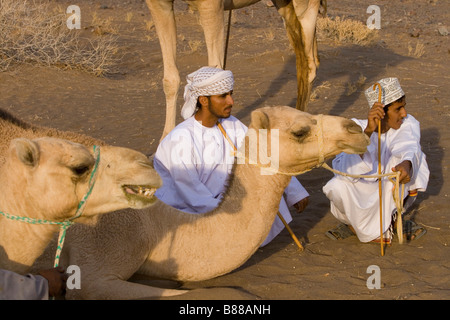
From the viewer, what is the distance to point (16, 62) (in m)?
11.6

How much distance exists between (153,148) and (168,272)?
395 cm

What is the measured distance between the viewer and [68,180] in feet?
10.2

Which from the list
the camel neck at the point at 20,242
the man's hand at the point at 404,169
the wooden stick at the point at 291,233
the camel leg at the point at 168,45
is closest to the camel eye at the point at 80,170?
the camel neck at the point at 20,242

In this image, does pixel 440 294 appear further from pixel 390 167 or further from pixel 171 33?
pixel 171 33

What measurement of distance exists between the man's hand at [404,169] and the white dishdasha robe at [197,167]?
0.69 metres

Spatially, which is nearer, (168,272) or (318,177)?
(168,272)

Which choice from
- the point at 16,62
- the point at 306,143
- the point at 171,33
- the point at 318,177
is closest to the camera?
the point at 306,143

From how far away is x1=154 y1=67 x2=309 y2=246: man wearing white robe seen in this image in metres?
4.80

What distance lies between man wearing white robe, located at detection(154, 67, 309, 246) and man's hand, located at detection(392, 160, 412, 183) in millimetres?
685

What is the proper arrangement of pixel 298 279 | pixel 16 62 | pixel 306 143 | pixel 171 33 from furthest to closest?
pixel 16 62
pixel 171 33
pixel 298 279
pixel 306 143

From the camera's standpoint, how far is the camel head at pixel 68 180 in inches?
122

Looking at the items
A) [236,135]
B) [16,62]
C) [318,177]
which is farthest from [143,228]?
[16,62]
